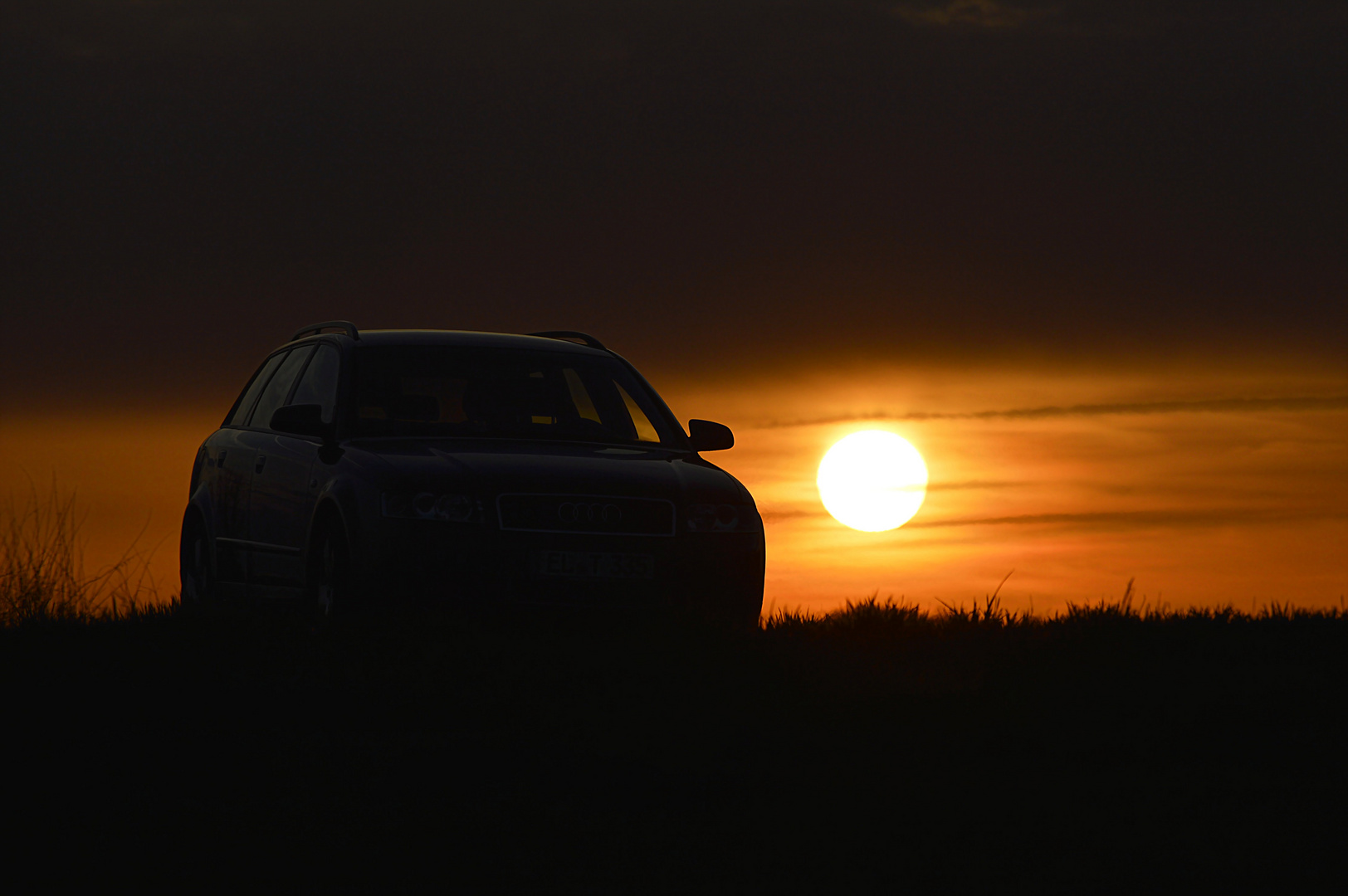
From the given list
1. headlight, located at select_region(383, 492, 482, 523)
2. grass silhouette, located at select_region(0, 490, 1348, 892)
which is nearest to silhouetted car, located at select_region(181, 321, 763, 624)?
headlight, located at select_region(383, 492, 482, 523)

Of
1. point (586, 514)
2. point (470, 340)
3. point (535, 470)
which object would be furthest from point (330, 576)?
point (470, 340)

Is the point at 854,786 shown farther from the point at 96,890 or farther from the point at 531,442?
the point at 531,442

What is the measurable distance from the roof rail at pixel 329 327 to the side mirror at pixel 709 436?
1.98 m

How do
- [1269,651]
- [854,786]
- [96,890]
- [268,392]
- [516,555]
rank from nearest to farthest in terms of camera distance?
[96,890], [854,786], [516,555], [1269,651], [268,392]

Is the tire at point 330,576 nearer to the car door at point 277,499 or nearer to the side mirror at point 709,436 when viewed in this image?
the car door at point 277,499

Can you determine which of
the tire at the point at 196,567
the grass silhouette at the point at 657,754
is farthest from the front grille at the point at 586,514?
the tire at the point at 196,567

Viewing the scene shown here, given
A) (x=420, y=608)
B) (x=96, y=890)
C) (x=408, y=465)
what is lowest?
(x=96, y=890)

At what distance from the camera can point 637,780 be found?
5.86 meters

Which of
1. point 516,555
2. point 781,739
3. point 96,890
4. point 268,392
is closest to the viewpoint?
point 96,890

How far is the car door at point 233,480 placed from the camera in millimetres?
9656

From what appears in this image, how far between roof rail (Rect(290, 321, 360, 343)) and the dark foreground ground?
1.70m

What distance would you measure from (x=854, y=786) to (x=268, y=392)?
5854 mm

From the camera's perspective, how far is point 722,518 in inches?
319

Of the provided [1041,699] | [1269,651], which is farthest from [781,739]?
[1269,651]
